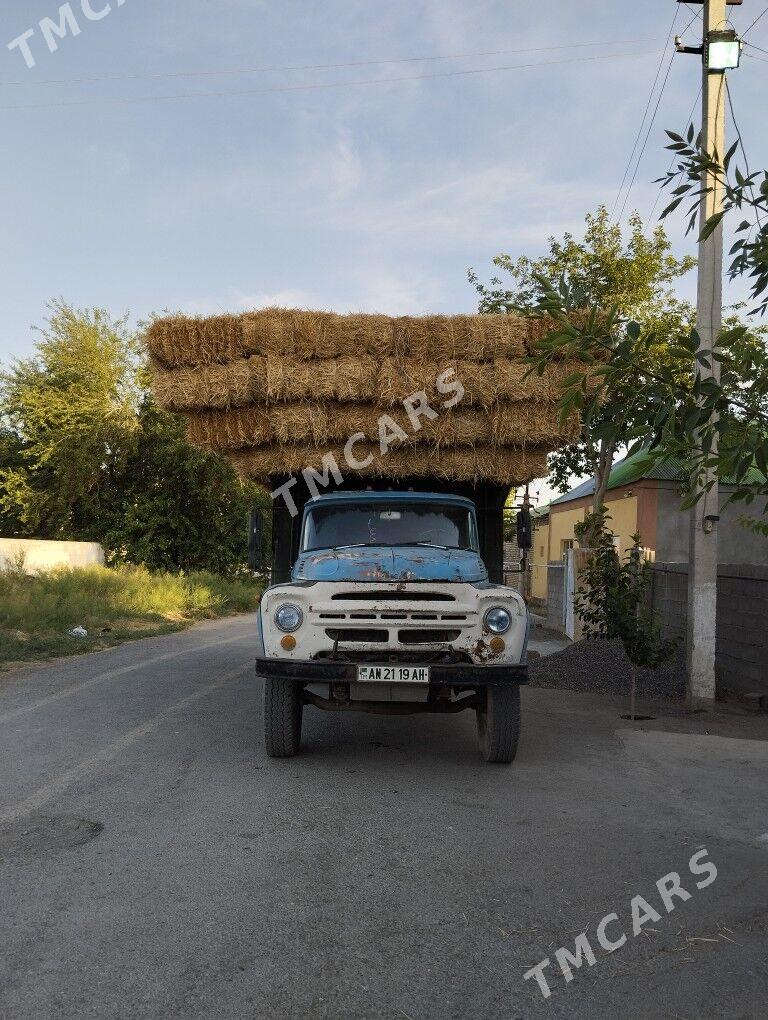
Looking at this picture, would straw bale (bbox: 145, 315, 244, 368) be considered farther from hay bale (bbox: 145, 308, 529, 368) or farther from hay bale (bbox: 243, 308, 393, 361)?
hay bale (bbox: 243, 308, 393, 361)

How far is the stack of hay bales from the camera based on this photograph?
29.8ft

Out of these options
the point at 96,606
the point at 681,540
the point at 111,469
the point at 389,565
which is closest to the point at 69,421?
the point at 111,469

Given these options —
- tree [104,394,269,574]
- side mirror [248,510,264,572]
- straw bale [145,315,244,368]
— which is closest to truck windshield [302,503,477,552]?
side mirror [248,510,264,572]

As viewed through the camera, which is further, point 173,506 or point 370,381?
point 173,506

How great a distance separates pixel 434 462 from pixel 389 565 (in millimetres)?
2261

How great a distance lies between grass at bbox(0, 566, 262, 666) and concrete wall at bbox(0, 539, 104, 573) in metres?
1.40

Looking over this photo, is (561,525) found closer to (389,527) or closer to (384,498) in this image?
(384,498)

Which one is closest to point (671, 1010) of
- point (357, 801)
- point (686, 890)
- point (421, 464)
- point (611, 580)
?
point (686, 890)

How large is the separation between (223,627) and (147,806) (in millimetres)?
16670

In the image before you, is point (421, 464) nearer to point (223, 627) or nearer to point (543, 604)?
point (223, 627)

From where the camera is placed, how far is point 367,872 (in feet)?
14.9

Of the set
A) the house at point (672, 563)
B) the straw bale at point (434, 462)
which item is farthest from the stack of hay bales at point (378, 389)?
the house at point (672, 563)

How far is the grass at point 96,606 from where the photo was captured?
52.0ft

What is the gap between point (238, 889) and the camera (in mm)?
4242
